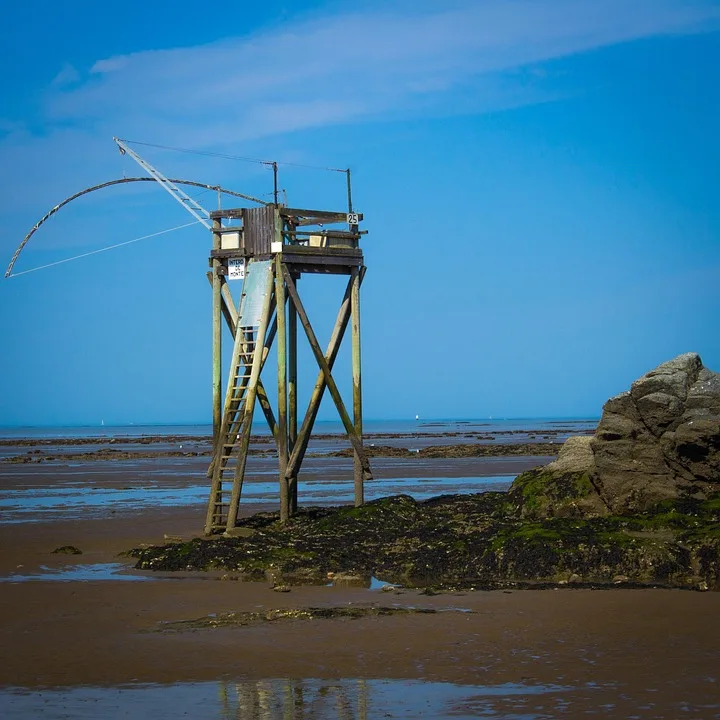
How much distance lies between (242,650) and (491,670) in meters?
2.23

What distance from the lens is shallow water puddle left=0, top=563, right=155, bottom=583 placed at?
13.9 m

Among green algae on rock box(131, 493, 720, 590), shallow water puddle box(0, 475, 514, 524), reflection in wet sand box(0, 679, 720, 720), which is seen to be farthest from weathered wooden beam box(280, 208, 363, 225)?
reflection in wet sand box(0, 679, 720, 720)

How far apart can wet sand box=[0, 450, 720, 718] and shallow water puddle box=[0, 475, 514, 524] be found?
1073cm

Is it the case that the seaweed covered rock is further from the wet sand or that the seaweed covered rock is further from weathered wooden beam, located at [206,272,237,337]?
weathered wooden beam, located at [206,272,237,337]

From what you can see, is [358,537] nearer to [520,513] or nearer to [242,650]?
[520,513]

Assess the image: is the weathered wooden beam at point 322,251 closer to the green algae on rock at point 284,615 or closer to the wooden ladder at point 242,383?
the wooden ladder at point 242,383

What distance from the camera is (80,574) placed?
14.3m

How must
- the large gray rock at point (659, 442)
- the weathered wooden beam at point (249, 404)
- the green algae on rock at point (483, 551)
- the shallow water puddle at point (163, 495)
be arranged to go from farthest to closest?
the shallow water puddle at point (163, 495) → the weathered wooden beam at point (249, 404) → the large gray rock at point (659, 442) → the green algae on rock at point (483, 551)

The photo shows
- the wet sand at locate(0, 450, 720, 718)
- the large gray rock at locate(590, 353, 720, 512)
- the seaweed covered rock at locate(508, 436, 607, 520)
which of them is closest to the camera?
the wet sand at locate(0, 450, 720, 718)

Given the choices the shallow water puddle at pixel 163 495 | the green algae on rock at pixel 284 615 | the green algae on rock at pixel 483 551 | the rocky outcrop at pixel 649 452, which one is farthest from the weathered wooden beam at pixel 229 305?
the green algae on rock at pixel 284 615

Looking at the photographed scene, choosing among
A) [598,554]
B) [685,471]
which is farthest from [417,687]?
[685,471]

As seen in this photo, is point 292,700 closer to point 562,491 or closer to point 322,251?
point 562,491

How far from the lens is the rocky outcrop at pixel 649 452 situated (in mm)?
15227

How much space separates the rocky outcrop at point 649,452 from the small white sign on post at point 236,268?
5991mm
